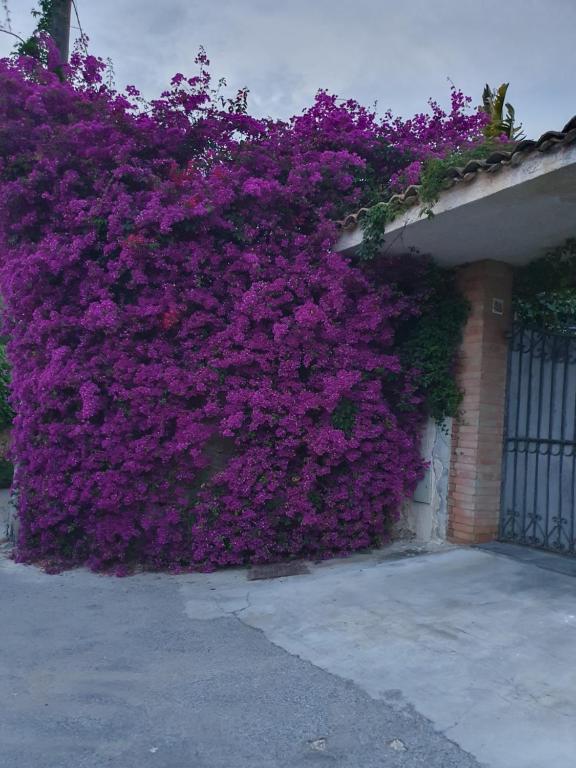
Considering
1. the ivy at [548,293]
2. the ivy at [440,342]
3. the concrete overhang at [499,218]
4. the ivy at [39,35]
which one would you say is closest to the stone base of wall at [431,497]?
the ivy at [440,342]

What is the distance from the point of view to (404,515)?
6566 mm

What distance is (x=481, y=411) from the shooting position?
5.98 meters

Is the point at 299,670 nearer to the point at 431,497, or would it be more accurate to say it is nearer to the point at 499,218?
the point at 431,497

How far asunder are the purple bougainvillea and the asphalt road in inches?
53.8

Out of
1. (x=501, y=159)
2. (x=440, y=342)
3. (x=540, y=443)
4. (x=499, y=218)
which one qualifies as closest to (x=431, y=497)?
(x=540, y=443)

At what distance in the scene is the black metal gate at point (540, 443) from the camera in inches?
221

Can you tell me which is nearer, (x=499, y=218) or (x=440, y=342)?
(x=499, y=218)

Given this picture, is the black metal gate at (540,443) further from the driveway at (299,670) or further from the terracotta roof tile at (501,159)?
the terracotta roof tile at (501,159)

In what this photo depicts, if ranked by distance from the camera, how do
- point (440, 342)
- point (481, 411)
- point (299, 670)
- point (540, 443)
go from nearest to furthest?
point (299, 670)
point (540, 443)
point (481, 411)
point (440, 342)

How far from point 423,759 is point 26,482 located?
15.2ft

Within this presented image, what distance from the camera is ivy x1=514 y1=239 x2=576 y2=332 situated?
5836 mm

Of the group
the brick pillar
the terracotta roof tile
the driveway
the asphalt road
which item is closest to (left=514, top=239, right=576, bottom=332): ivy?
the brick pillar

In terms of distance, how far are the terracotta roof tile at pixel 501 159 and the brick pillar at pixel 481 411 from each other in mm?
1239

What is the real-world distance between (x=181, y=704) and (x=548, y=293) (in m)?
4.83
